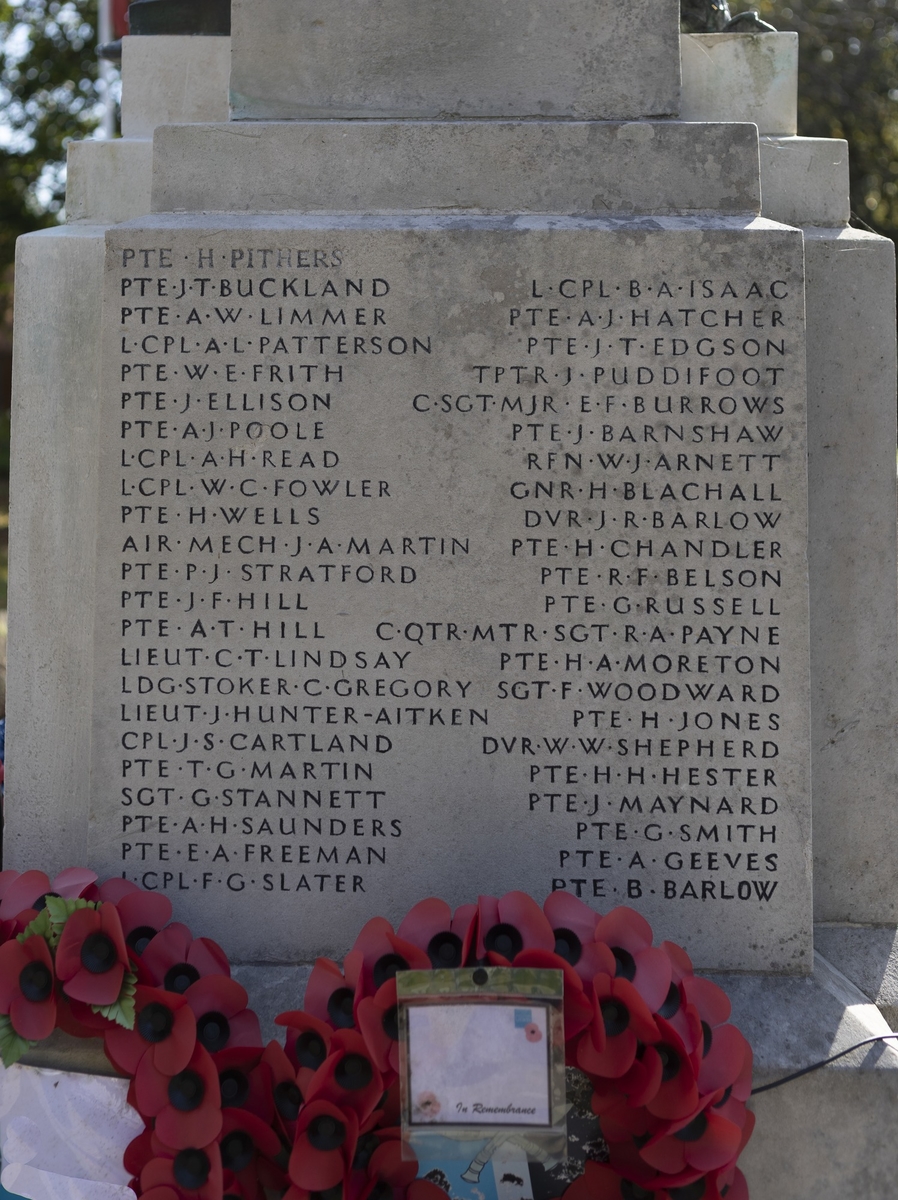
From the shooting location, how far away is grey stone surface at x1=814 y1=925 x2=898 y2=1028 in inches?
109

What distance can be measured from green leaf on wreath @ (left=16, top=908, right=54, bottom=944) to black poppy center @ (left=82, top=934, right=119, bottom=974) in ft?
0.31

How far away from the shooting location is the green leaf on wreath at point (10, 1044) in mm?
2322

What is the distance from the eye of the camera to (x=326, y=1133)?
2166mm

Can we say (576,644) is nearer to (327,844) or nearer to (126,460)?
(327,844)

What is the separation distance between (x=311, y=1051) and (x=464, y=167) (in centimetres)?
218

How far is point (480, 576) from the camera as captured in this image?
2807 mm

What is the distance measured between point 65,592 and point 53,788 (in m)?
0.53

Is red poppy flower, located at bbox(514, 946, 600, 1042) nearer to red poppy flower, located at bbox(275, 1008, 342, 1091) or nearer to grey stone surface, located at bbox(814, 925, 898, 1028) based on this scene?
red poppy flower, located at bbox(275, 1008, 342, 1091)

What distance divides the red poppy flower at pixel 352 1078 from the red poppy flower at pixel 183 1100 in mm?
214

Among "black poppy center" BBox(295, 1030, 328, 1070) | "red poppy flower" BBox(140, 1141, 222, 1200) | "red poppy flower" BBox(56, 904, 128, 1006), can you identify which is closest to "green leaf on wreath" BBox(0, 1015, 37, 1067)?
"red poppy flower" BBox(56, 904, 128, 1006)

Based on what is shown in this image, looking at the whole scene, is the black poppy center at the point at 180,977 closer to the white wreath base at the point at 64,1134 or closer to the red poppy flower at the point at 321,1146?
the white wreath base at the point at 64,1134

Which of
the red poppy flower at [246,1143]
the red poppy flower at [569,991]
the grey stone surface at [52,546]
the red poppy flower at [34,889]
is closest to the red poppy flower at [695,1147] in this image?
the red poppy flower at [569,991]

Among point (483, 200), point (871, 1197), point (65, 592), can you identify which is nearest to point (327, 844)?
point (65, 592)

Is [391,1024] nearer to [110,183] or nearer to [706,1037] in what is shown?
[706,1037]
